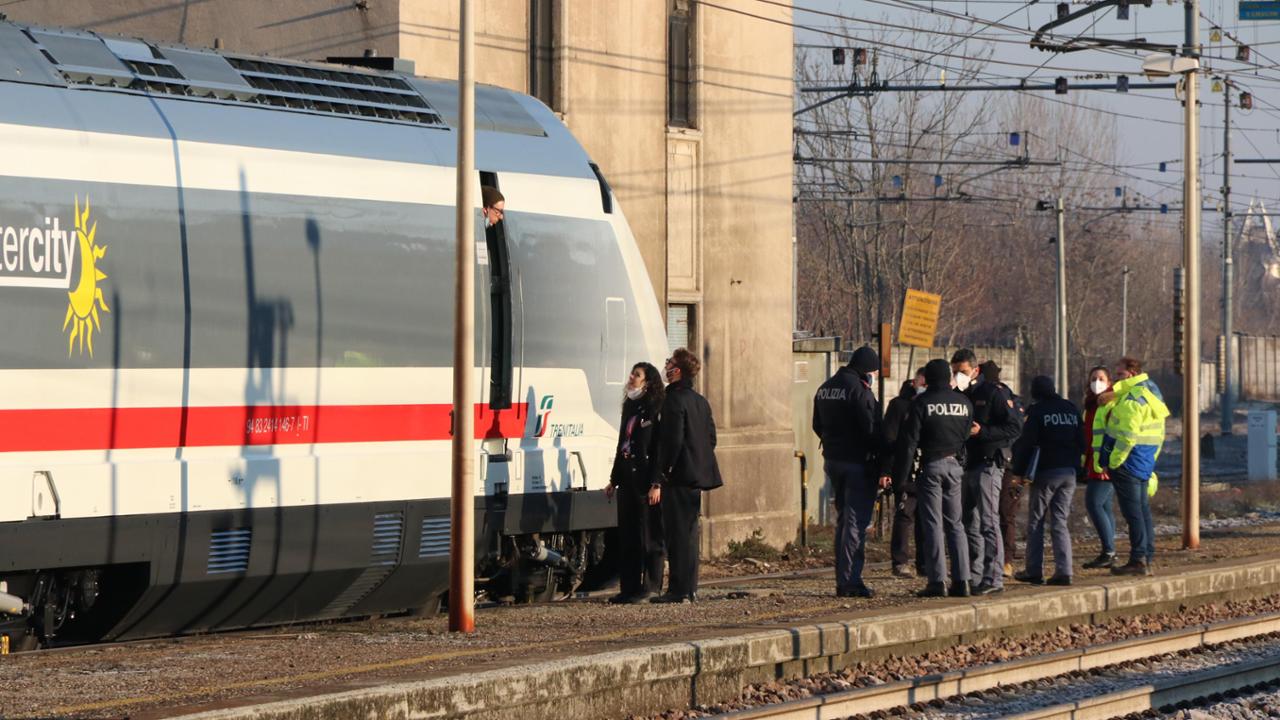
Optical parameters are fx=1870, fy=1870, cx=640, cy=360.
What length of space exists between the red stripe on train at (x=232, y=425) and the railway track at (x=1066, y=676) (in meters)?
2.99

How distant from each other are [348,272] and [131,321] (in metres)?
1.58

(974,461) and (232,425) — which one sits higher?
(232,425)

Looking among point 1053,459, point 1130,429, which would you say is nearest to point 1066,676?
point 1053,459

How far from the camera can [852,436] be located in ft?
43.2

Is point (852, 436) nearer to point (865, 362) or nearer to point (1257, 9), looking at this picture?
point (865, 362)

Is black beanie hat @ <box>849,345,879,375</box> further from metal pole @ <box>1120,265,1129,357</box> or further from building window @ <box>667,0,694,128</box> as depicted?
metal pole @ <box>1120,265,1129,357</box>

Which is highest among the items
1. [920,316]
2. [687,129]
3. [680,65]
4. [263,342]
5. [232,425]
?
[680,65]

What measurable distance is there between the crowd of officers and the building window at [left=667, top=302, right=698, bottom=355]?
5.11m

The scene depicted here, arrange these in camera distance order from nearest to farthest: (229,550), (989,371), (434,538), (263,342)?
(229,550), (263,342), (434,538), (989,371)

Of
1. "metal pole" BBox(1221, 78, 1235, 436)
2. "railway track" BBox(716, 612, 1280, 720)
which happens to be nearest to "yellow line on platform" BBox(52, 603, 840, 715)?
"railway track" BBox(716, 612, 1280, 720)

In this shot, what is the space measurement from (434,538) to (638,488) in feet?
5.69

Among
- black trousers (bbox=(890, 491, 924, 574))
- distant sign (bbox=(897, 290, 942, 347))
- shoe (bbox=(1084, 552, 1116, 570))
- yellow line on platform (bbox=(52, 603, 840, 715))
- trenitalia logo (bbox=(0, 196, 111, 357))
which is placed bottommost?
shoe (bbox=(1084, 552, 1116, 570))

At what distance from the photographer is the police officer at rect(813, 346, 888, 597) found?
13.1 m

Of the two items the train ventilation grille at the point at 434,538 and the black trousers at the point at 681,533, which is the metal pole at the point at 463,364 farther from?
Answer: the black trousers at the point at 681,533
